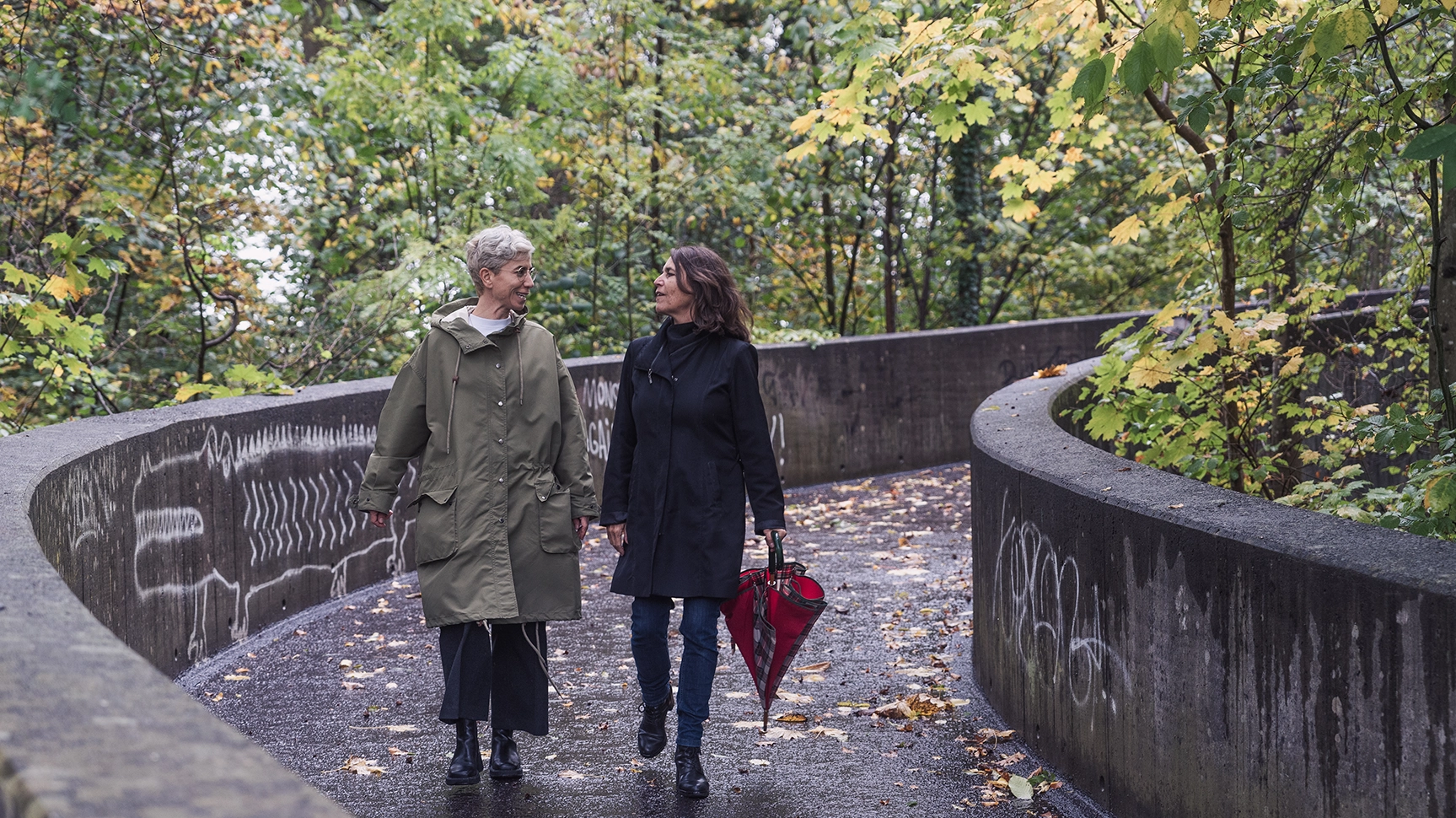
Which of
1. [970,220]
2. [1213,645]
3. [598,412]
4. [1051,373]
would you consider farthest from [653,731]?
[970,220]

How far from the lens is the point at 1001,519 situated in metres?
5.60

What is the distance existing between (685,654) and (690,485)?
61cm

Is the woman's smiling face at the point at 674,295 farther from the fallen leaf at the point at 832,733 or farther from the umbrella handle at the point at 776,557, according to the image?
the fallen leaf at the point at 832,733

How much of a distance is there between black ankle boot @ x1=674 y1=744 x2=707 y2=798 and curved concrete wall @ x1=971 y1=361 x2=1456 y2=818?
1277 millimetres

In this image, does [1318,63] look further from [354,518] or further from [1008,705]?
[354,518]

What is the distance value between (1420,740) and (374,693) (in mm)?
4450

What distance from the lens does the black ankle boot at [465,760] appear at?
15.9 ft

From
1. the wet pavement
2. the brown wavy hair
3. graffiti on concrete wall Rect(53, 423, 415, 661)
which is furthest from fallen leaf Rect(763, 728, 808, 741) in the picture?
graffiti on concrete wall Rect(53, 423, 415, 661)

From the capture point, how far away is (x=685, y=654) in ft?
16.2

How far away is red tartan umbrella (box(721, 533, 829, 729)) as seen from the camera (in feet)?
15.9

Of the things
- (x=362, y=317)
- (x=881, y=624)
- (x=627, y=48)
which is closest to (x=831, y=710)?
(x=881, y=624)

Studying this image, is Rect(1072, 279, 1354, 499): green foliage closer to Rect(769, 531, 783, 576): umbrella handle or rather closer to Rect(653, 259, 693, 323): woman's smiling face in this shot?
Rect(769, 531, 783, 576): umbrella handle

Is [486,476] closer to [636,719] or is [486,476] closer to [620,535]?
[620,535]

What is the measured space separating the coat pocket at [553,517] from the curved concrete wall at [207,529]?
5.06ft
